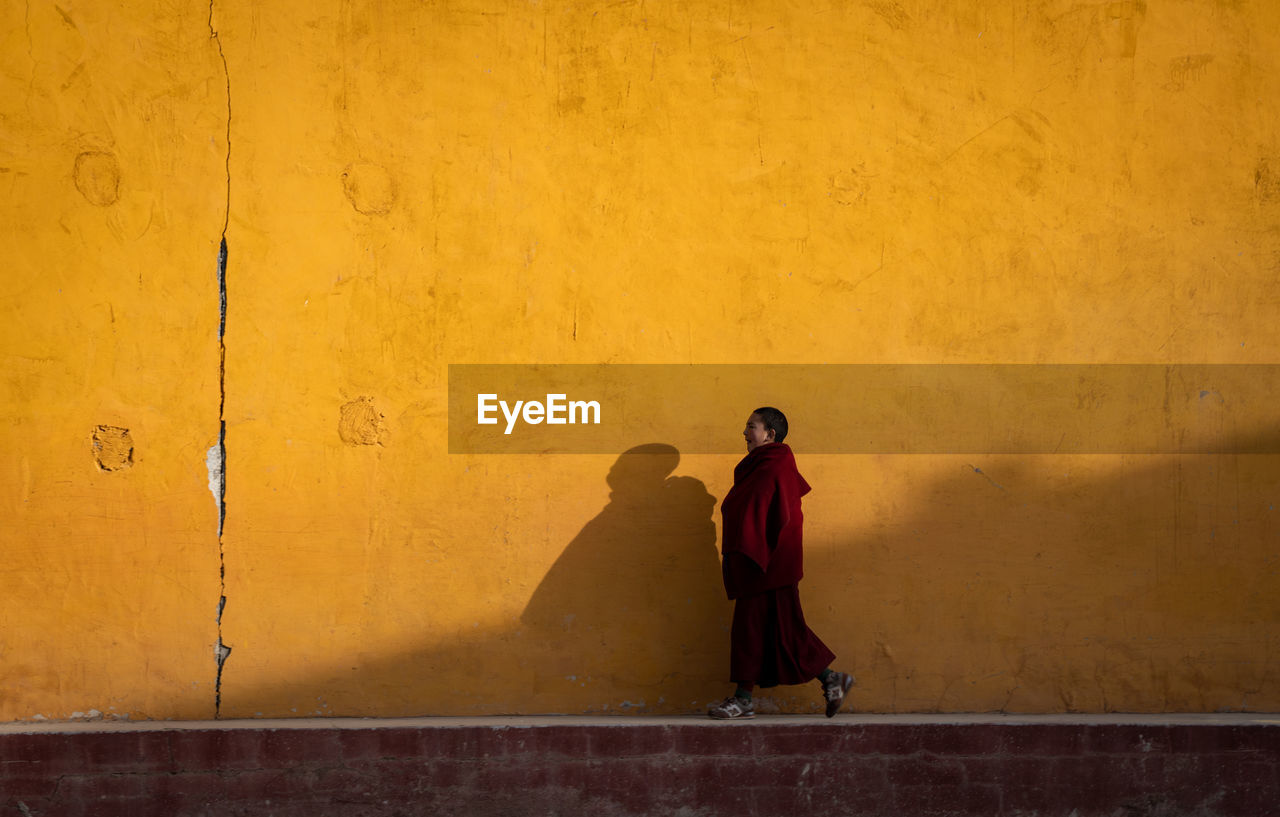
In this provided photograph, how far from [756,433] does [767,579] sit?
0.61m

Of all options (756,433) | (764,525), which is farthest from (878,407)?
(764,525)

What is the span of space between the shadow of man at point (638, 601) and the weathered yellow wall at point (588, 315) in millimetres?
16

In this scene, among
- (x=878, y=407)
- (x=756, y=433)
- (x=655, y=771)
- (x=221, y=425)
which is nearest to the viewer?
(x=655, y=771)

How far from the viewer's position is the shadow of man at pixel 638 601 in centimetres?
444

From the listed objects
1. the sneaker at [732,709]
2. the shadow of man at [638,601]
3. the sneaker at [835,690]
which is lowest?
the sneaker at [732,709]

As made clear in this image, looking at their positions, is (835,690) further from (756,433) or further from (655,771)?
(756,433)

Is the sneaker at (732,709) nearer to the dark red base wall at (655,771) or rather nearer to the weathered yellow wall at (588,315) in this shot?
the dark red base wall at (655,771)

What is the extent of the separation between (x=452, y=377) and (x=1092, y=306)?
2916 mm

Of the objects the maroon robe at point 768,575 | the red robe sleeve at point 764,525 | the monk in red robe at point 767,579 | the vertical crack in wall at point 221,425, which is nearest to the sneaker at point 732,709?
the monk in red robe at point 767,579

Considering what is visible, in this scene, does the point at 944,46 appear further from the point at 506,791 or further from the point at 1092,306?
the point at 506,791

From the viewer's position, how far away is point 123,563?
434cm

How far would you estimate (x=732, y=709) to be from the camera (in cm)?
422

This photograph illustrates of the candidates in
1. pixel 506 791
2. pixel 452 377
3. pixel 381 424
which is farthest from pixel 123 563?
pixel 506 791

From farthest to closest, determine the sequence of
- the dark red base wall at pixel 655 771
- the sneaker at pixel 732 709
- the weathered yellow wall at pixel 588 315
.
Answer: the weathered yellow wall at pixel 588 315
the sneaker at pixel 732 709
the dark red base wall at pixel 655 771
